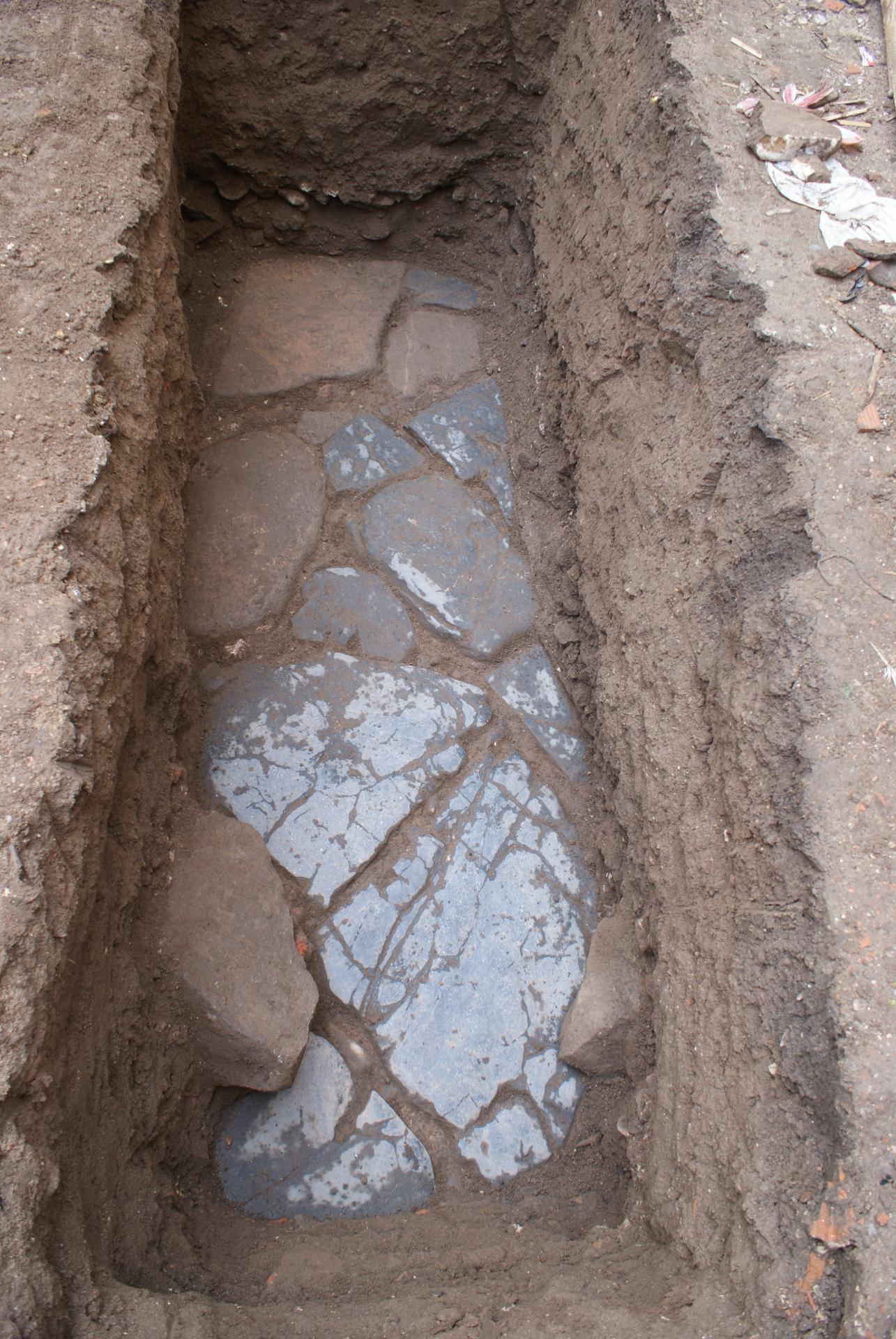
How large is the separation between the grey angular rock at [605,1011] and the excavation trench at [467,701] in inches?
0.8

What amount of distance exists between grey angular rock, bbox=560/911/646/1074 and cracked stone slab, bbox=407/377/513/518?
1.28m

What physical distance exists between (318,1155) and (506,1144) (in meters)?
0.39

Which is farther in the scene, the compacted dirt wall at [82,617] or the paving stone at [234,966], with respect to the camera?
the paving stone at [234,966]

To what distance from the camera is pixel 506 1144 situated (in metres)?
1.96

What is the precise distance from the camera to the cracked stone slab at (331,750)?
86.0 inches

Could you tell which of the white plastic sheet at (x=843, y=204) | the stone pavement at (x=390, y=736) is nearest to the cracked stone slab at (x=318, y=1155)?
the stone pavement at (x=390, y=736)

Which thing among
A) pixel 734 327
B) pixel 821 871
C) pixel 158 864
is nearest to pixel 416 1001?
pixel 158 864

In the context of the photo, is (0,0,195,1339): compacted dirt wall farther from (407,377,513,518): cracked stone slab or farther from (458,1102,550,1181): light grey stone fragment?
(407,377,513,518): cracked stone slab

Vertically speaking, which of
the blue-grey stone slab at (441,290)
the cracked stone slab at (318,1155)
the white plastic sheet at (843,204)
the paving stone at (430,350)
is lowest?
the cracked stone slab at (318,1155)

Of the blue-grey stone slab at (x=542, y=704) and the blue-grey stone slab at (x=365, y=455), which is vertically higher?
the blue-grey stone slab at (x=365, y=455)

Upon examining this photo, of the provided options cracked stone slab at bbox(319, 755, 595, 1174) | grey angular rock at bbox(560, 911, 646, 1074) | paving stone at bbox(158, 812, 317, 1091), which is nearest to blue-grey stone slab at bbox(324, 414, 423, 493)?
cracked stone slab at bbox(319, 755, 595, 1174)

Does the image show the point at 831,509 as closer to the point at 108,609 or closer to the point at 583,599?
the point at 583,599

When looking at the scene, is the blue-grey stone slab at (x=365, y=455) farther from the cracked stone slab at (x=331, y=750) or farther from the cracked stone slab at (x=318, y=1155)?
the cracked stone slab at (x=318, y=1155)

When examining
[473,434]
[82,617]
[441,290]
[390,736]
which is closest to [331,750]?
[390,736]
